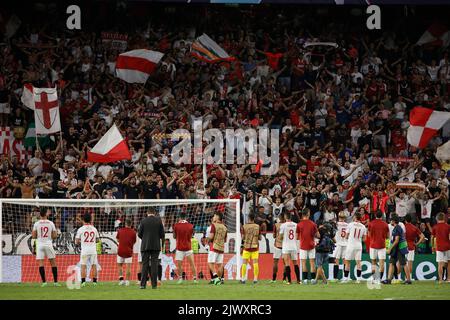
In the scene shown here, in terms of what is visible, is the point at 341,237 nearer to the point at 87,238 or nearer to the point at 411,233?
the point at 411,233

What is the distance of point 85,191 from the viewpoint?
30.8m

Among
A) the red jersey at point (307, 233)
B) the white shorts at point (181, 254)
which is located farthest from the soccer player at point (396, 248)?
the white shorts at point (181, 254)

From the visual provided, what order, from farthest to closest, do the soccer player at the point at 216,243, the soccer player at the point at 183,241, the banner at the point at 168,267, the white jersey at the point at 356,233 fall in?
1. the banner at the point at 168,267
2. the white jersey at the point at 356,233
3. the soccer player at the point at 183,241
4. the soccer player at the point at 216,243

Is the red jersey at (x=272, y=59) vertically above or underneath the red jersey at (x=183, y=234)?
above

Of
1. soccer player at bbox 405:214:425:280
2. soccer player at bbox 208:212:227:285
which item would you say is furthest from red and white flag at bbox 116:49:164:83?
soccer player at bbox 405:214:425:280

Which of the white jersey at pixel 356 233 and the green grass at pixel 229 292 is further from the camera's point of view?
the white jersey at pixel 356 233

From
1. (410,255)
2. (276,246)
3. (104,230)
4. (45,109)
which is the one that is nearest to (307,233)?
(276,246)

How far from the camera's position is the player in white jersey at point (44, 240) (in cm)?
2650

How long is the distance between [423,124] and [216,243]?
9.02 metres

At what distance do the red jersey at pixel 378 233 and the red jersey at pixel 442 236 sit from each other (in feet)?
5.40

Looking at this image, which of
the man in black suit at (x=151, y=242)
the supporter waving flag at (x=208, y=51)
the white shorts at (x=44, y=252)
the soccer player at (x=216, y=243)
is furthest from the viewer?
the supporter waving flag at (x=208, y=51)

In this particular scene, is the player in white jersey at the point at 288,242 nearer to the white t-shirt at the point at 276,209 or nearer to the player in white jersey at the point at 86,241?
the white t-shirt at the point at 276,209

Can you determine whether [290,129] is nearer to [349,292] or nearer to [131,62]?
[131,62]

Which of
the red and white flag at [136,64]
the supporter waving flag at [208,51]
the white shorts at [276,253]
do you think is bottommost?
the white shorts at [276,253]
